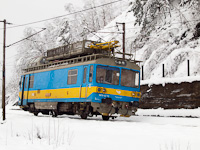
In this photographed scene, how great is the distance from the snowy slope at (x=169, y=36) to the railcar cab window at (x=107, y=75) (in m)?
8.14

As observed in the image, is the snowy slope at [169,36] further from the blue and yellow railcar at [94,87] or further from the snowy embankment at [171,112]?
the blue and yellow railcar at [94,87]

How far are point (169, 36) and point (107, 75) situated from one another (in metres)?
14.1

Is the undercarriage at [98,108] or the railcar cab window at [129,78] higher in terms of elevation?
the railcar cab window at [129,78]

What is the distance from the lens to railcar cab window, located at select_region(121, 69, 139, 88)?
17.2 m

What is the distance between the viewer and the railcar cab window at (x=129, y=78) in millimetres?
17212

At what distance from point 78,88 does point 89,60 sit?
1.59 m

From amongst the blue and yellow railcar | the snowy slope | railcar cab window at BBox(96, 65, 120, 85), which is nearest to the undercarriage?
the blue and yellow railcar

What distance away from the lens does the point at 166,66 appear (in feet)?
82.8

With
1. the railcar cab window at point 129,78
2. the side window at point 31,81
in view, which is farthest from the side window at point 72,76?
the side window at point 31,81

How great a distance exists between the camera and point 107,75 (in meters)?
16.7

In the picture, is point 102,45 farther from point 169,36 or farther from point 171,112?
point 169,36

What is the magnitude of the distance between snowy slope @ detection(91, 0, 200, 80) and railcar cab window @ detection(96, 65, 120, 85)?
814cm

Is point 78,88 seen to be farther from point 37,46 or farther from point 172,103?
point 37,46

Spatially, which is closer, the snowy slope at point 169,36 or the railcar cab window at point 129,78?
the railcar cab window at point 129,78
